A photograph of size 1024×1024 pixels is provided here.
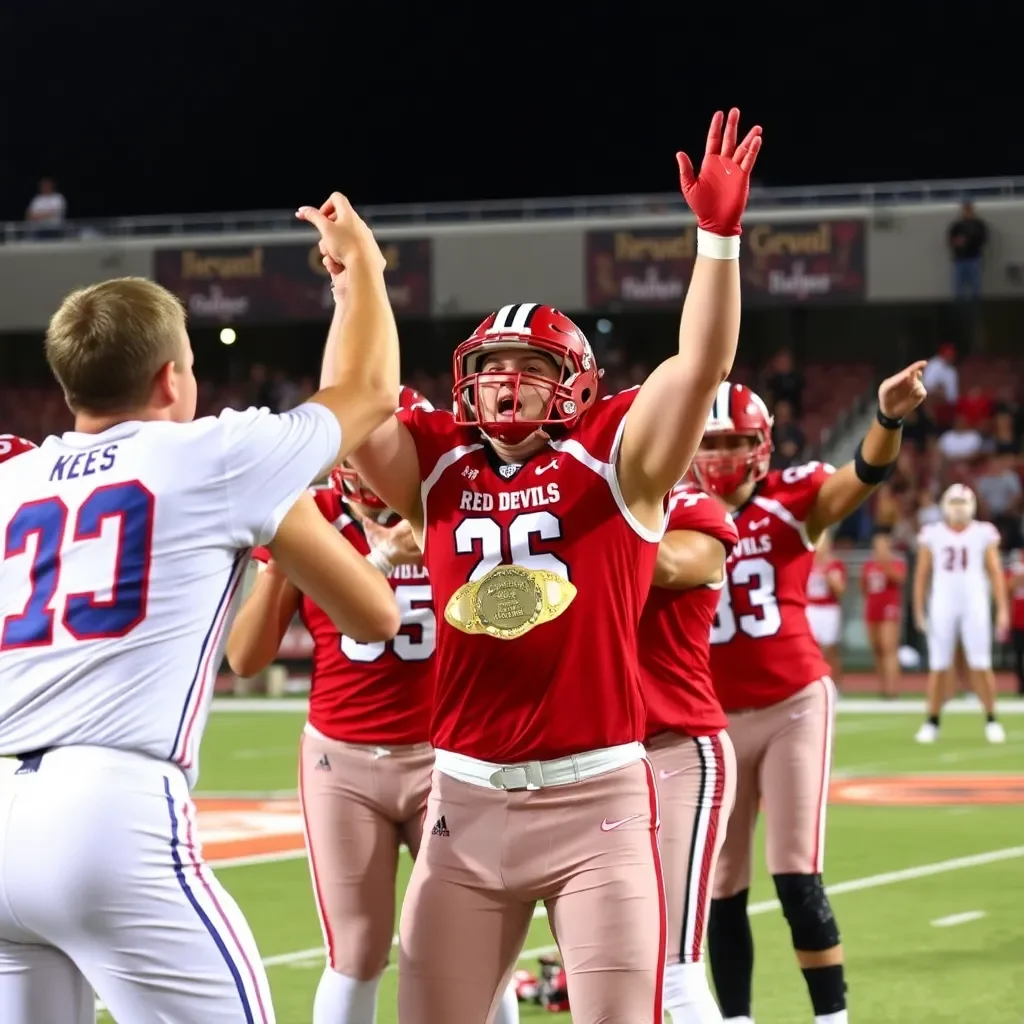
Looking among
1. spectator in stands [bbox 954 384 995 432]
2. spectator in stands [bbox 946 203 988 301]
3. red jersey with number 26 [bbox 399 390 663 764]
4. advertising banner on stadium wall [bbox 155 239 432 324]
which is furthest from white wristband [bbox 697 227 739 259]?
advertising banner on stadium wall [bbox 155 239 432 324]

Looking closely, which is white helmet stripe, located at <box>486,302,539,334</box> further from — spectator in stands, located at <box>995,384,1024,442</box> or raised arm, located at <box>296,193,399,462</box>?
spectator in stands, located at <box>995,384,1024,442</box>

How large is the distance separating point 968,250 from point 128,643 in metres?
23.2

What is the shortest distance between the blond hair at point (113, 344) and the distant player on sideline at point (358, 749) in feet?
5.19

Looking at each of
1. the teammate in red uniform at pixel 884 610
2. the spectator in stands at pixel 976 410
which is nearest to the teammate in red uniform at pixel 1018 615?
the teammate in red uniform at pixel 884 610

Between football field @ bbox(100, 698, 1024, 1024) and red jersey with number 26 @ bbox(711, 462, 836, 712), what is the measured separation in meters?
1.19

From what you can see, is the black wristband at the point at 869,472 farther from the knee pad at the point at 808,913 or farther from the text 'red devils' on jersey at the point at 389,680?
the text 'red devils' on jersey at the point at 389,680

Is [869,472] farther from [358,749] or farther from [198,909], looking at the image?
[198,909]

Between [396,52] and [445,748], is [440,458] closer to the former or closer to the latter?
[445,748]

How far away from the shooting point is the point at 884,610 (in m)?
19.7

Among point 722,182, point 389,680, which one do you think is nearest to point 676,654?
point 389,680

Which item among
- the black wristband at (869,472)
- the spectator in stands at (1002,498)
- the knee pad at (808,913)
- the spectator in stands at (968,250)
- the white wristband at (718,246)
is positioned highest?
the spectator in stands at (968,250)

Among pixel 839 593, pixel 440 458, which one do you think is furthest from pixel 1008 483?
pixel 440 458

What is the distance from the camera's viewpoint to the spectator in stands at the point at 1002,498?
22016 millimetres

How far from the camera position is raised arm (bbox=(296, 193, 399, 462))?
3.11 m
